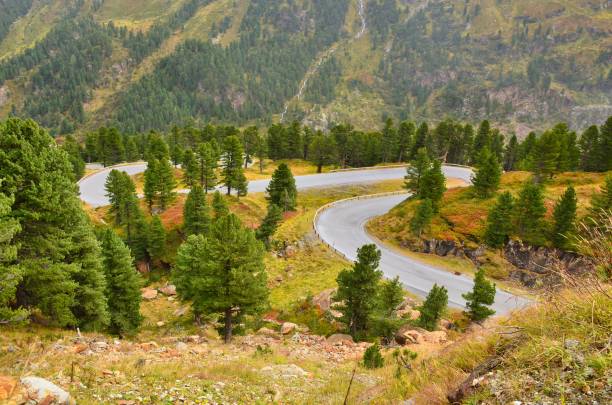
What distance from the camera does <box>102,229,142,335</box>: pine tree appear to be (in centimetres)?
2669

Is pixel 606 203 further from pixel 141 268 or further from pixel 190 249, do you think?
pixel 141 268

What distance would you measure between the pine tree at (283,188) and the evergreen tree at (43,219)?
3673 centimetres

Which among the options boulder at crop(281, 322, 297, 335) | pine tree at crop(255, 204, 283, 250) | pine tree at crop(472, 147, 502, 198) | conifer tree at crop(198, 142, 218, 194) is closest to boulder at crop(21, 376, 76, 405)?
boulder at crop(281, 322, 297, 335)

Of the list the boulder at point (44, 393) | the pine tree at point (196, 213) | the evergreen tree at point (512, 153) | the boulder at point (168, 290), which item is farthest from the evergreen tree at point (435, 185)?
the evergreen tree at point (512, 153)

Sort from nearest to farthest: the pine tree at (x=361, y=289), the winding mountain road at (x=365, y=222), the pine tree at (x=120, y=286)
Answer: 1. the pine tree at (x=361, y=289)
2. the pine tree at (x=120, y=286)
3. the winding mountain road at (x=365, y=222)

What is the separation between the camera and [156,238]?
49594 mm

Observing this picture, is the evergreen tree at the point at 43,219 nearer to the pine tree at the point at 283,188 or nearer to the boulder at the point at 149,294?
the boulder at the point at 149,294

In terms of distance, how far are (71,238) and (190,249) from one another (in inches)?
554

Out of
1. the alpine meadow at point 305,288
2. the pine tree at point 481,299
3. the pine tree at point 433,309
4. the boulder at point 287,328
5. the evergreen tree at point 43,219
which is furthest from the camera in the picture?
the boulder at point 287,328

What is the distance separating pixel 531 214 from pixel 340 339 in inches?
1237

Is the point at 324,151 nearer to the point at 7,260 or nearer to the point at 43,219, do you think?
the point at 43,219

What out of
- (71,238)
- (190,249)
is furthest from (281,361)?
(190,249)

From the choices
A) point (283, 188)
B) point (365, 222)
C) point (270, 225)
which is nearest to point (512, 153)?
point (365, 222)

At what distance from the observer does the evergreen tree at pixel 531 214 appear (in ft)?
143
